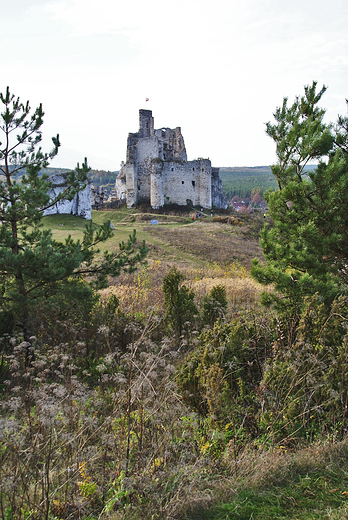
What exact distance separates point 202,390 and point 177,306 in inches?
122

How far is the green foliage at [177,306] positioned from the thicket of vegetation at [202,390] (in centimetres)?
3

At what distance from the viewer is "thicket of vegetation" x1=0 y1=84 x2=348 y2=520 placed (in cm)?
254

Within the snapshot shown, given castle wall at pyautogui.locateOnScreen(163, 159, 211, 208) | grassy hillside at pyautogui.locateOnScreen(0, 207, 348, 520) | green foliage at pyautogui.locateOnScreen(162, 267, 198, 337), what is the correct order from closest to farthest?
grassy hillside at pyautogui.locateOnScreen(0, 207, 348, 520)
green foliage at pyautogui.locateOnScreen(162, 267, 198, 337)
castle wall at pyautogui.locateOnScreen(163, 159, 211, 208)

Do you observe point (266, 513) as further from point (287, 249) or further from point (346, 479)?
point (287, 249)

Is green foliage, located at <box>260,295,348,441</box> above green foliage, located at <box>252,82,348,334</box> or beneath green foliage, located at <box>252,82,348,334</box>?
beneath

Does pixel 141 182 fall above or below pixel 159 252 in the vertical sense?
above

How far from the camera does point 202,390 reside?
4086mm

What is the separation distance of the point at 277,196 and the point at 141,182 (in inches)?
Answer: 1464

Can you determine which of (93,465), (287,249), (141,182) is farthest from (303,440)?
(141,182)

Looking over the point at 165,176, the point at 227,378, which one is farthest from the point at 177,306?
the point at 165,176

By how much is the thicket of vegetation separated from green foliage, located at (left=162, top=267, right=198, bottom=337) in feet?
0.10

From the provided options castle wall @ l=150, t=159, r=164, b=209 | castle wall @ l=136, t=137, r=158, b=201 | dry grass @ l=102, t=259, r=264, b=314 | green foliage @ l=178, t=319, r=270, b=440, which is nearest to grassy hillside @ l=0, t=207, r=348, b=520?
green foliage @ l=178, t=319, r=270, b=440

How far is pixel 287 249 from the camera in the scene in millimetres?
6043

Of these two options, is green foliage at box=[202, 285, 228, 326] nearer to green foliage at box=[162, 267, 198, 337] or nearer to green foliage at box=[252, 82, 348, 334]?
green foliage at box=[162, 267, 198, 337]
